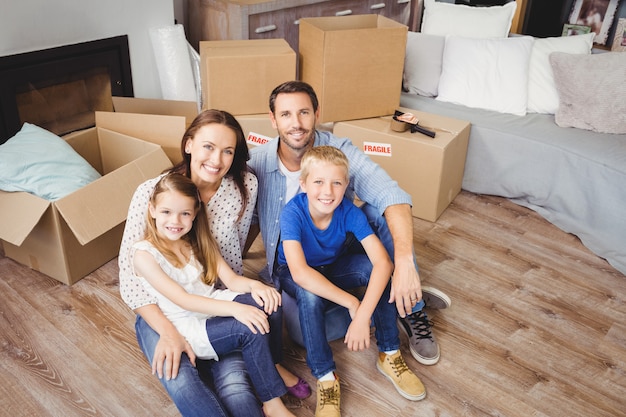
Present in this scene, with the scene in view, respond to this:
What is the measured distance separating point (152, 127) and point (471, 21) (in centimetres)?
181

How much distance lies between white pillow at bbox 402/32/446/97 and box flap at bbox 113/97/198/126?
1.20 m

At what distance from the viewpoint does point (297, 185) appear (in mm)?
2039

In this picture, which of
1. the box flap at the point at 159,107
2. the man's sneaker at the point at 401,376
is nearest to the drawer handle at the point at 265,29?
the box flap at the point at 159,107

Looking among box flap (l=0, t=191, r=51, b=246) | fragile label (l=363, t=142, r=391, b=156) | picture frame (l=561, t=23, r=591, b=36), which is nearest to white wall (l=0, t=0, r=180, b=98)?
box flap (l=0, t=191, r=51, b=246)

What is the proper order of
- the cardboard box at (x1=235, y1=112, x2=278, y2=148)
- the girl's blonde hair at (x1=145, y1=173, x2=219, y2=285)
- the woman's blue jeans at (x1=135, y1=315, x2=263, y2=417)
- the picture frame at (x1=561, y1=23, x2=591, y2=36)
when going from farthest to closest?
the picture frame at (x1=561, y1=23, x2=591, y2=36) < the cardboard box at (x1=235, y1=112, x2=278, y2=148) < the girl's blonde hair at (x1=145, y1=173, x2=219, y2=285) < the woman's blue jeans at (x1=135, y1=315, x2=263, y2=417)

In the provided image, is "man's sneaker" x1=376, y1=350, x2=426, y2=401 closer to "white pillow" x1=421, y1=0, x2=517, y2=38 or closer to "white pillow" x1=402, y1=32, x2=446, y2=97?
"white pillow" x1=402, y1=32, x2=446, y2=97

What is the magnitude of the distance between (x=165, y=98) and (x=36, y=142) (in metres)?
0.93

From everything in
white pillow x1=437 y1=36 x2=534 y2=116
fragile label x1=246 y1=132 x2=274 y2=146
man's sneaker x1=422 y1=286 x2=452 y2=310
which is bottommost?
man's sneaker x1=422 y1=286 x2=452 y2=310

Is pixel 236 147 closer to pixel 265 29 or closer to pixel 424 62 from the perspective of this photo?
pixel 265 29

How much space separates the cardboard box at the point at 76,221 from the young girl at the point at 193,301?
49 cm

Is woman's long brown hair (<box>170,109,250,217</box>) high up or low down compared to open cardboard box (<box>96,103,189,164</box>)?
up

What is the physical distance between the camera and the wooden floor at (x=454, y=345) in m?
1.82

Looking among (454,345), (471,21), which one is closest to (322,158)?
(454,345)

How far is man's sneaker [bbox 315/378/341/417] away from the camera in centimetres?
173
